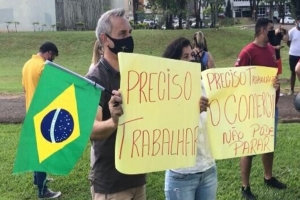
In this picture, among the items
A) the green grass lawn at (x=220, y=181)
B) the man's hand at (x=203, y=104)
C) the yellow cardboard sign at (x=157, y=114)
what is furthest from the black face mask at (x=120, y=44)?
the green grass lawn at (x=220, y=181)

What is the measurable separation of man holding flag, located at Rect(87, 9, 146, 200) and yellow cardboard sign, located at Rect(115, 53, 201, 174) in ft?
0.48

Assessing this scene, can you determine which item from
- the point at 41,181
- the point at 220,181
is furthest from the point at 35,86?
the point at 220,181

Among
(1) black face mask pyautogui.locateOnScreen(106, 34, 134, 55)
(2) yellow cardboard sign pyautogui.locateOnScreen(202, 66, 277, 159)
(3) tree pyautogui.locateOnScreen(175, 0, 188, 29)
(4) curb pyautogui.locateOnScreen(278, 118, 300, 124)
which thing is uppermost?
(3) tree pyautogui.locateOnScreen(175, 0, 188, 29)

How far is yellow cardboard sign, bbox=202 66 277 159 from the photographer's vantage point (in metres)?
3.22

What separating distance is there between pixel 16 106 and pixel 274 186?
6.73m

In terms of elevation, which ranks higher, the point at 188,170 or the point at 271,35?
the point at 271,35

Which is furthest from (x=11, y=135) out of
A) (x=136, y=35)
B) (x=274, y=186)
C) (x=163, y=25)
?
(x=163, y=25)

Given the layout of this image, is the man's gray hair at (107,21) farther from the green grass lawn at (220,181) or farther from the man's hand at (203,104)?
the green grass lawn at (220,181)

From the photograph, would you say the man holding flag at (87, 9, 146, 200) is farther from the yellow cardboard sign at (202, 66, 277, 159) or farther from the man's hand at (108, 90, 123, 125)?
the yellow cardboard sign at (202, 66, 277, 159)

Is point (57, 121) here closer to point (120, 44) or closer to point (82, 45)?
point (120, 44)

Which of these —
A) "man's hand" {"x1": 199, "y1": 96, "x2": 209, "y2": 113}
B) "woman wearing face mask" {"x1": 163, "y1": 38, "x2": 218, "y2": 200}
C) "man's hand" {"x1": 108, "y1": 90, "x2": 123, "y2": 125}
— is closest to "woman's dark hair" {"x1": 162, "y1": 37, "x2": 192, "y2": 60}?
"woman wearing face mask" {"x1": 163, "y1": 38, "x2": 218, "y2": 200}

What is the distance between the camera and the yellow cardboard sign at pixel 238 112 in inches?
127

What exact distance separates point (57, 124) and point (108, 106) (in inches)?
14.1

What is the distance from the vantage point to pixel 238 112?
333cm
